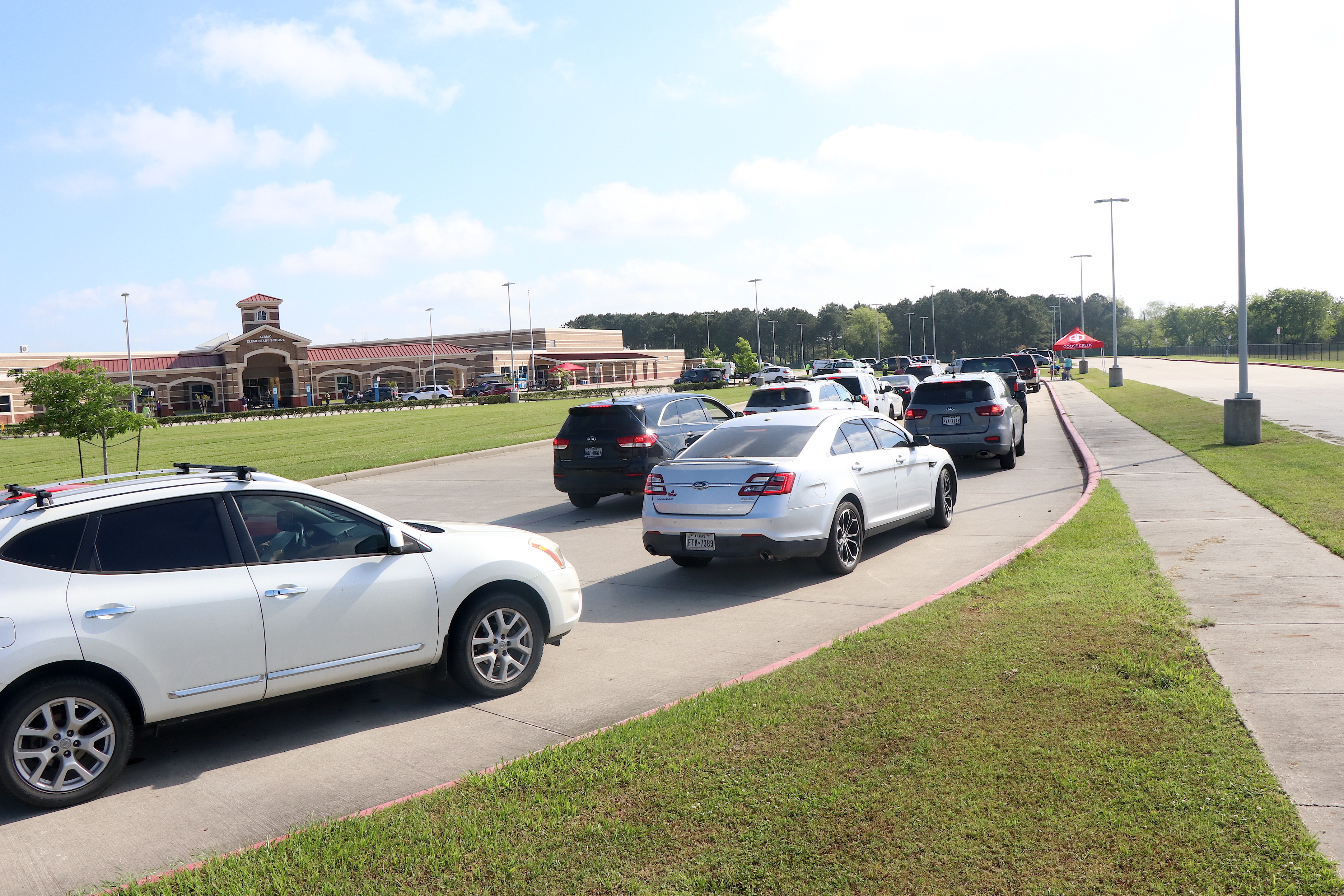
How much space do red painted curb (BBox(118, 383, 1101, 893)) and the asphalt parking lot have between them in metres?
0.12

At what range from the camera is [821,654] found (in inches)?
255

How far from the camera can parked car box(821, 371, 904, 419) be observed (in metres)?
24.4

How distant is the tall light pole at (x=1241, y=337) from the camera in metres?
18.5

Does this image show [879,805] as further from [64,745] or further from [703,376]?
[703,376]

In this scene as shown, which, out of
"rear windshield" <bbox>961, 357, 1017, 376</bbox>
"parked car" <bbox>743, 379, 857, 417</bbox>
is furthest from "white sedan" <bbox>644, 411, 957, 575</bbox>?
"rear windshield" <bbox>961, 357, 1017, 376</bbox>

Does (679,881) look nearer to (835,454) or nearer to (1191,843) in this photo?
(1191,843)

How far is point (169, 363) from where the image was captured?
8706 centimetres

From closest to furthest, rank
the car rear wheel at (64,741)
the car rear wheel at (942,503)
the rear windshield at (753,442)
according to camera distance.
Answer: the car rear wheel at (64,741), the rear windshield at (753,442), the car rear wheel at (942,503)

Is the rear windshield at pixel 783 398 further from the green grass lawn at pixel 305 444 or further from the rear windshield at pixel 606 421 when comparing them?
the green grass lawn at pixel 305 444

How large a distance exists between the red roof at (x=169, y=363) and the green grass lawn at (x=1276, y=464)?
3179 inches

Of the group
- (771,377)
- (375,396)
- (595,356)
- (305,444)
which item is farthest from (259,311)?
(305,444)

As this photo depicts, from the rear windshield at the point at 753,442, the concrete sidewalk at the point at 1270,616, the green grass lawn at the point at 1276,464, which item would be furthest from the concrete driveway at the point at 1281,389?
the rear windshield at the point at 753,442

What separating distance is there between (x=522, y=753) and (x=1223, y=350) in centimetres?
15709

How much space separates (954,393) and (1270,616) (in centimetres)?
1103
